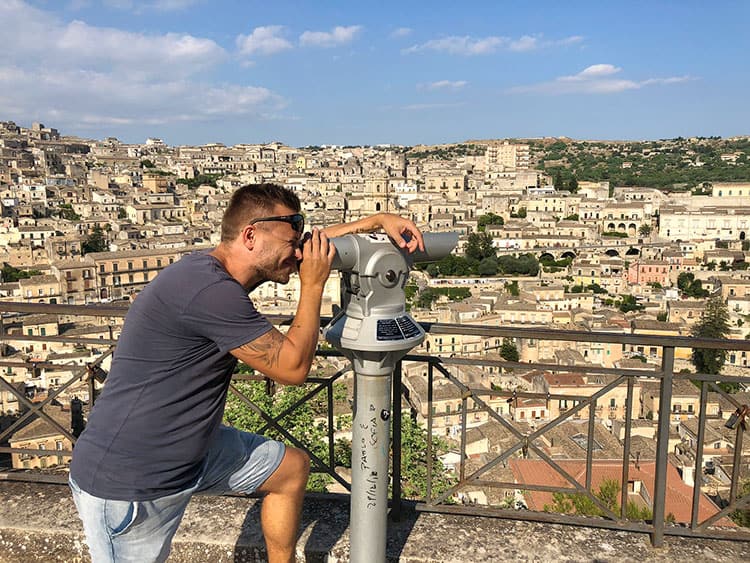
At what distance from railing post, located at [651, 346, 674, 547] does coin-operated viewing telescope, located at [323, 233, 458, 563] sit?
89cm

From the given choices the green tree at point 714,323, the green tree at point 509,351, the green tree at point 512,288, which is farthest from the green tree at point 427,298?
the green tree at point 714,323

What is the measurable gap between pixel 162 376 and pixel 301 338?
34 centimetres

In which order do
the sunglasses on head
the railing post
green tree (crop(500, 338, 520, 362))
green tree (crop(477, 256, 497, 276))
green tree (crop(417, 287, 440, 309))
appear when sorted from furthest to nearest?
1. green tree (crop(477, 256, 497, 276))
2. green tree (crop(417, 287, 440, 309))
3. green tree (crop(500, 338, 520, 362))
4. the railing post
5. the sunglasses on head

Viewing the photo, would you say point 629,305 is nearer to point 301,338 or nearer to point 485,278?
point 485,278

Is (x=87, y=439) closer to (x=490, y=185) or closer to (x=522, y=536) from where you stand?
(x=522, y=536)

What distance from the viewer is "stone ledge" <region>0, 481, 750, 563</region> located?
2.29 m

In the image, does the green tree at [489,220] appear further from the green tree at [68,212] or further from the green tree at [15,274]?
the green tree at [15,274]

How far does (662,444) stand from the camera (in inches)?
90.7

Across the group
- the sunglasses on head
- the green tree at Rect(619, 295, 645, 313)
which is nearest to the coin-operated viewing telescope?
the sunglasses on head

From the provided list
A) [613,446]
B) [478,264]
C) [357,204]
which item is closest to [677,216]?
[478,264]

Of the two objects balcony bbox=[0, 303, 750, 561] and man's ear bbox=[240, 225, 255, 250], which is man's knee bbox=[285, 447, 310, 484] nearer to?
balcony bbox=[0, 303, 750, 561]

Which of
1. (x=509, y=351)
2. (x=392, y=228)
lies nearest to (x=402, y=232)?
(x=392, y=228)

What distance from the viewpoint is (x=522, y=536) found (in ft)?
7.84

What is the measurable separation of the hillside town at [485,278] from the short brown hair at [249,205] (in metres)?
0.75
